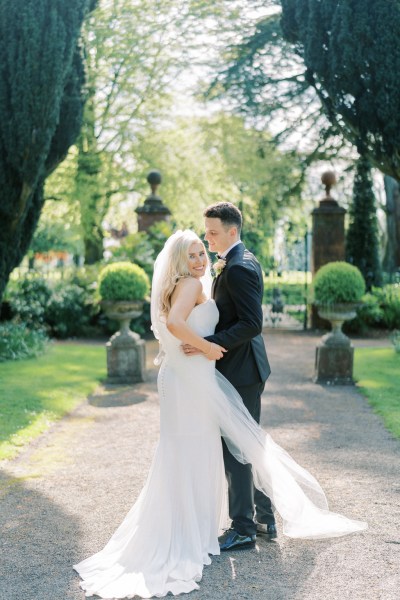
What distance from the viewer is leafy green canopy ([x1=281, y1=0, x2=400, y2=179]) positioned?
10273mm

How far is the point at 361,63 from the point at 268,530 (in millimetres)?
8209

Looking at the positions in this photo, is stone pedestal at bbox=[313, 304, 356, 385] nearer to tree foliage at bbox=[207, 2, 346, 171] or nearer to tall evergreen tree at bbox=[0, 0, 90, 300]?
tall evergreen tree at bbox=[0, 0, 90, 300]

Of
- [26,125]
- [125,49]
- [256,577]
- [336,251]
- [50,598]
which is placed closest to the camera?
[50,598]

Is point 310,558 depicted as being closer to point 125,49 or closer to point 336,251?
point 336,251

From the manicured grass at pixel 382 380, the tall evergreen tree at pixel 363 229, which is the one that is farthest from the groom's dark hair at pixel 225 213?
the tall evergreen tree at pixel 363 229

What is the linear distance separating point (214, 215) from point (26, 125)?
21.5 feet

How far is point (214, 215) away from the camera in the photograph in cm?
394

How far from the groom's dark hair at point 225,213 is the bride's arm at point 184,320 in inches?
14.9

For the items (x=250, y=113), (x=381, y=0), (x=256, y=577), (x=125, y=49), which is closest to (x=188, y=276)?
(x=256, y=577)

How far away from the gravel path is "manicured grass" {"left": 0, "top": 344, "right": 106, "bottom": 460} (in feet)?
0.58

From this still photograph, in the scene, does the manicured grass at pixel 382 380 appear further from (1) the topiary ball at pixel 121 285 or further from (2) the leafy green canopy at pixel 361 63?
(1) the topiary ball at pixel 121 285

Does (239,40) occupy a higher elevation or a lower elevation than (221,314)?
higher

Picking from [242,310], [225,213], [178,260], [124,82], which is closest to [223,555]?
[242,310]

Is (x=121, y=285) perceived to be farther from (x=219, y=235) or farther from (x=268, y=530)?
(x=268, y=530)
